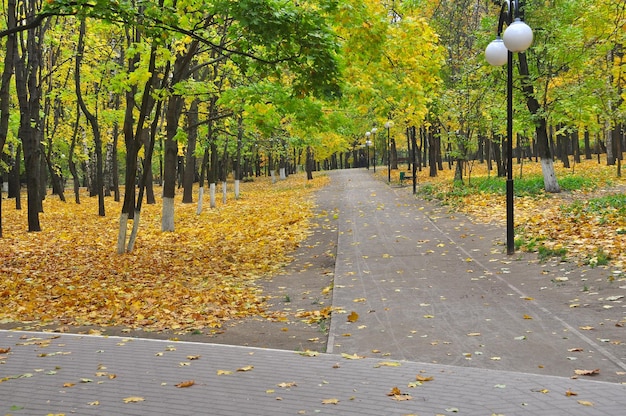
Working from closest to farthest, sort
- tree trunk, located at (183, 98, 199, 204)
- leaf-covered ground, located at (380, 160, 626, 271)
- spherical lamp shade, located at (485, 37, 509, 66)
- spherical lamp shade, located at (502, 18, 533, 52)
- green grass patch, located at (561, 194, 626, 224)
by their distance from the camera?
leaf-covered ground, located at (380, 160, 626, 271) → spherical lamp shade, located at (502, 18, 533, 52) → spherical lamp shade, located at (485, 37, 509, 66) → green grass patch, located at (561, 194, 626, 224) → tree trunk, located at (183, 98, 199, 204)

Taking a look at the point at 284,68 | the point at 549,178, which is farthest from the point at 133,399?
the point at 549,178

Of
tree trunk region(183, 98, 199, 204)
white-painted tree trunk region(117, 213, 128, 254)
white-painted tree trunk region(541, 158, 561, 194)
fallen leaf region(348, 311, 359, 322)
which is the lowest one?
fallen leaf region(348, 311, 359, 322)

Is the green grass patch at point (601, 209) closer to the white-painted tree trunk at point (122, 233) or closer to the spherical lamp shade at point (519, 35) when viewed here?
the spherical lamp shade at point (519, 35)

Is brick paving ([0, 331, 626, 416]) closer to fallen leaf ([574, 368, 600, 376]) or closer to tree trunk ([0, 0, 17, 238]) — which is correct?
fallen leaf ([574, 368, 600, 376])

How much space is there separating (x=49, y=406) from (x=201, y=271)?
24.7 feet

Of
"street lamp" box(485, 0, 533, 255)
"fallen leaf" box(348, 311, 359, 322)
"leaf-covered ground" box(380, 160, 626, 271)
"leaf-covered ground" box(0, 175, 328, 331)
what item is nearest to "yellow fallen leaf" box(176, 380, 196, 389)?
"leaf-covered ground" box(0, 175, 328, 331)

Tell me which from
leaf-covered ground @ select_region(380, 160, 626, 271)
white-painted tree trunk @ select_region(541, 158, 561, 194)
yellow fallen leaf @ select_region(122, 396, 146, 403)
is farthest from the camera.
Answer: white-painted tree trunk @ select_region(541, 158, 561, 194)

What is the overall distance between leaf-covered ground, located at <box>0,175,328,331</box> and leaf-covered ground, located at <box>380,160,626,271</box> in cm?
531

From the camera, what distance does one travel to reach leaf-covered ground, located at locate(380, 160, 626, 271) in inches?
418

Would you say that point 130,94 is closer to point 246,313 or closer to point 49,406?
point 246,313

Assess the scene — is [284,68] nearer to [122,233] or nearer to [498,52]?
[498,52]

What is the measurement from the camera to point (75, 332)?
769 centimetres

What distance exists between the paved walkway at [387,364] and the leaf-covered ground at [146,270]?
1542mm

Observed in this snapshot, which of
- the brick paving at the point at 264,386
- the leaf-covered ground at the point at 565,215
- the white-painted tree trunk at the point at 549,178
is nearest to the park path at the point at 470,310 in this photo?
the leaf-covered ground at the point at 565,215
